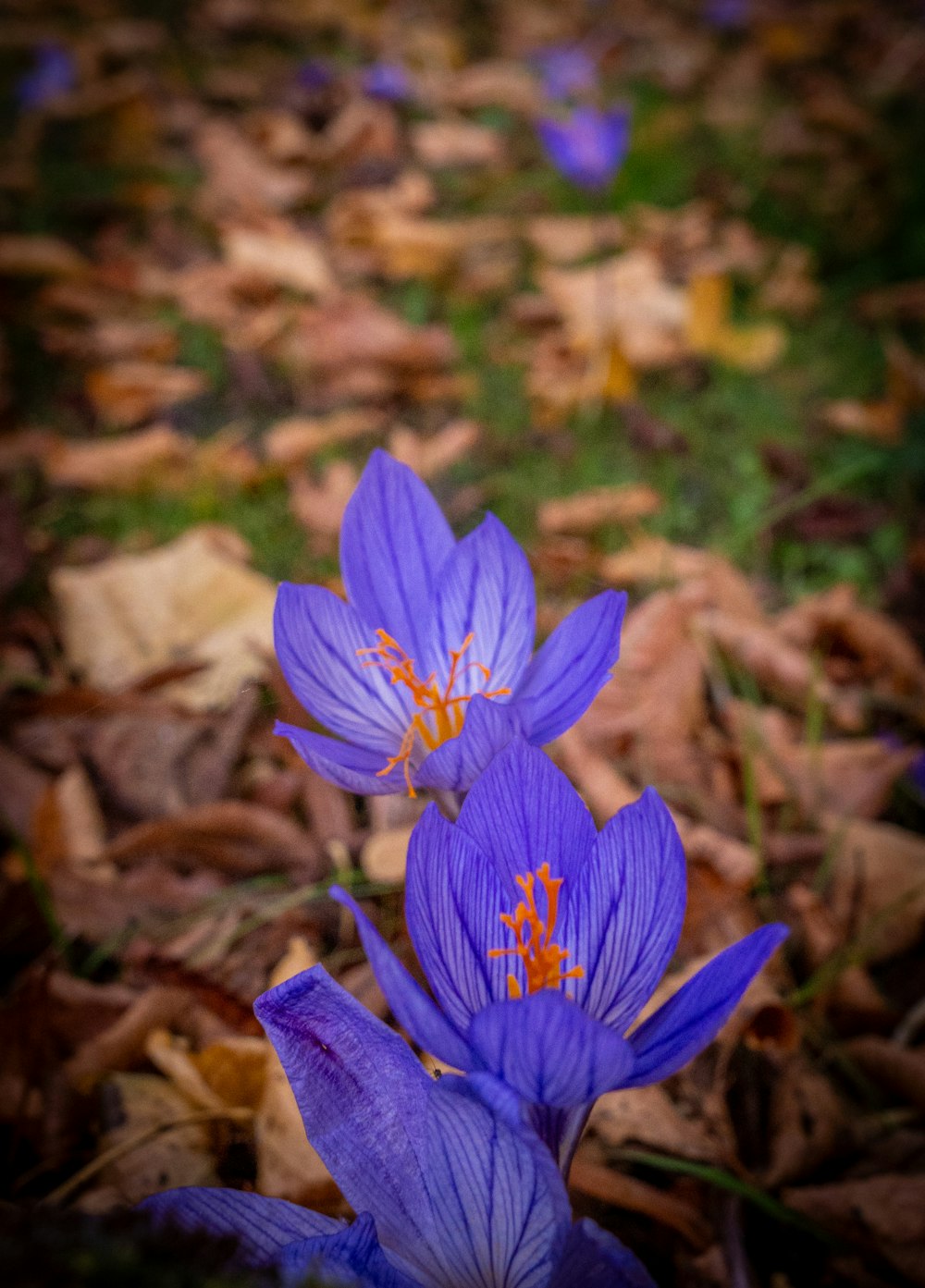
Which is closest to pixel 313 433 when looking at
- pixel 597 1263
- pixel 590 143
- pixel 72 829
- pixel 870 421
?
pixel 72 829

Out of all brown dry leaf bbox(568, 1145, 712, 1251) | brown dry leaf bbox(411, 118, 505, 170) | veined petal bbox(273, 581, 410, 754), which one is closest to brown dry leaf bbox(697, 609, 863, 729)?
brown dry leaf bbox(568, 1145, 712, 1251)

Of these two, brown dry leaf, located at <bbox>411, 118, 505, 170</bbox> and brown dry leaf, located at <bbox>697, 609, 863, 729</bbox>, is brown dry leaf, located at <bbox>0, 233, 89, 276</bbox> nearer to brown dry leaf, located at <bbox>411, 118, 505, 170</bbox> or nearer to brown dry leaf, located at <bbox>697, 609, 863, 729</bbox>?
brown dry leaf, located at <bbox>411, 118, 505, 170</bbox>

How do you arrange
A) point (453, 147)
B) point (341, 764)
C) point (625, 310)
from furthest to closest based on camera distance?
1. point (453, 147)
2. point (625, 310)
3. point (341, 764)

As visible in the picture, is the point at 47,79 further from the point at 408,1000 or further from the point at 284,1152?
the point at 408,1000

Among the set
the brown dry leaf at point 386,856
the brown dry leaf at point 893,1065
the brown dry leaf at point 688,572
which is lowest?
the brown dry leaf at point 893,1065

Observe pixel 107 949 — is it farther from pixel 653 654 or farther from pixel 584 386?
pixel 584 386

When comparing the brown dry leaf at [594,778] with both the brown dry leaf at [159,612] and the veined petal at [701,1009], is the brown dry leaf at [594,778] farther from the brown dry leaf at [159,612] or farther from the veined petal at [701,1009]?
the veined petal at [701,1009]

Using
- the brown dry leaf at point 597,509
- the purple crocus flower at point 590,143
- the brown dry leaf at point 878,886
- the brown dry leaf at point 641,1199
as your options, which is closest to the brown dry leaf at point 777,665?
the brown dry leaf at point 878,886
